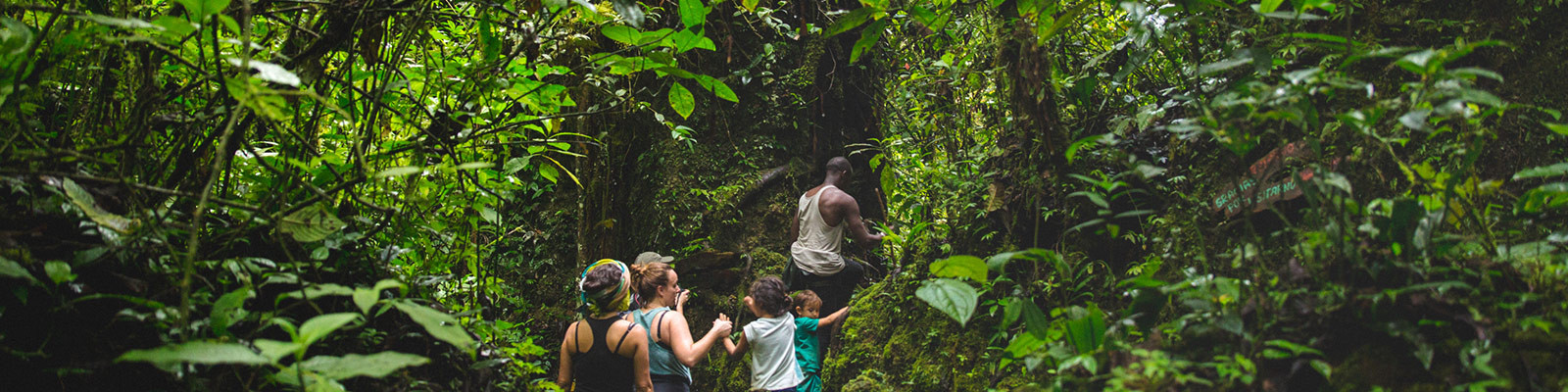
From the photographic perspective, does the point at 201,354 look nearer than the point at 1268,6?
Yes

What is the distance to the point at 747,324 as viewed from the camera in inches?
195

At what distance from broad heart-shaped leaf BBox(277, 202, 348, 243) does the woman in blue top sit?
7.84ft

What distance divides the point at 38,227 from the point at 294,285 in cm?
55

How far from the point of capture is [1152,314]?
1.87 meters

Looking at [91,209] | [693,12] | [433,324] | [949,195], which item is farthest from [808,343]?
[91,209]

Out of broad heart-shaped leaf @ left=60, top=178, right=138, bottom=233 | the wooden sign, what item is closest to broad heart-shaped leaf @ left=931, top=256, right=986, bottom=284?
the wooden sign

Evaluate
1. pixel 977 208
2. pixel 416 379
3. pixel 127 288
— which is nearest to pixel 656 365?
pixel 977 208

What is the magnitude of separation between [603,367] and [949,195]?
212 cm

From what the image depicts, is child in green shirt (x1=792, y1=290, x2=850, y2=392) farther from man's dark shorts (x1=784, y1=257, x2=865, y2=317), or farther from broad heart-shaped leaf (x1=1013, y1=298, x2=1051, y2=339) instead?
broad heart-shaped leaf (x1=1013, y1=298, x2=1051, y2=339)

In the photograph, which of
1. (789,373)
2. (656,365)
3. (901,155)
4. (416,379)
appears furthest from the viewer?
(901,155)

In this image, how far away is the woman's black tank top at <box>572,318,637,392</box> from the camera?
12.9 feet

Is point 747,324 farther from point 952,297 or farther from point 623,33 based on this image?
point 952,297

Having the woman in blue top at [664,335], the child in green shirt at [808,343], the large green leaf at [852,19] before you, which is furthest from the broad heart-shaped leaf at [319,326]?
the child in green shirt at [808,343]

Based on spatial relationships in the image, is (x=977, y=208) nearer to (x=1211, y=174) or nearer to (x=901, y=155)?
(x=1211, y=174)
